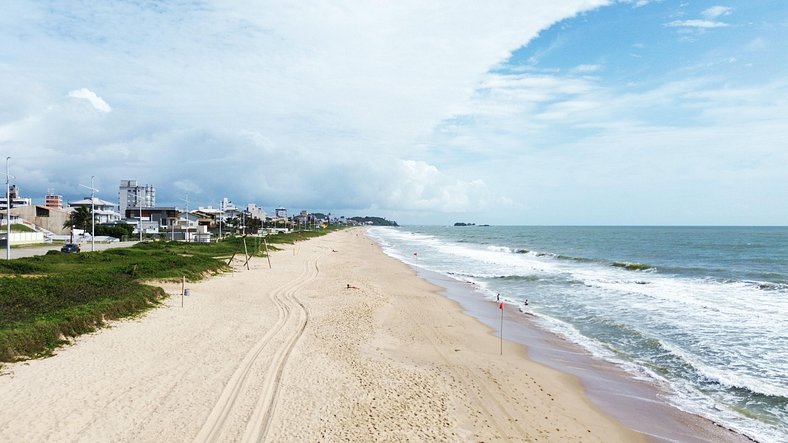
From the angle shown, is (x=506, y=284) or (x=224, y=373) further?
(x=506, y=284)

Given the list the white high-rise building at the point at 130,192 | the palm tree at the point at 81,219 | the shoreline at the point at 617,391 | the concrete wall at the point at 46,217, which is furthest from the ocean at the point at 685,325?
the white high-rise building at the point at 130,192

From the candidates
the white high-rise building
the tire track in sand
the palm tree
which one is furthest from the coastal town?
the white high-rise building

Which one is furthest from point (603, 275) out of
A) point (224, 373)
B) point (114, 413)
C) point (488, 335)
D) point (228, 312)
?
point (114, 413)

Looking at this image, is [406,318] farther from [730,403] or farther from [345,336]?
[730,403]

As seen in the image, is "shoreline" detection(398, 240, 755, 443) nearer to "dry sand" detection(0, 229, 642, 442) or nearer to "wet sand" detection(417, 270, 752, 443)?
"wet sand" detection(417, 270, 752, 443)

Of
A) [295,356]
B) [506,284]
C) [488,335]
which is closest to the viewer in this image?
[295,356]

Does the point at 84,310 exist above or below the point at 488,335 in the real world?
above
